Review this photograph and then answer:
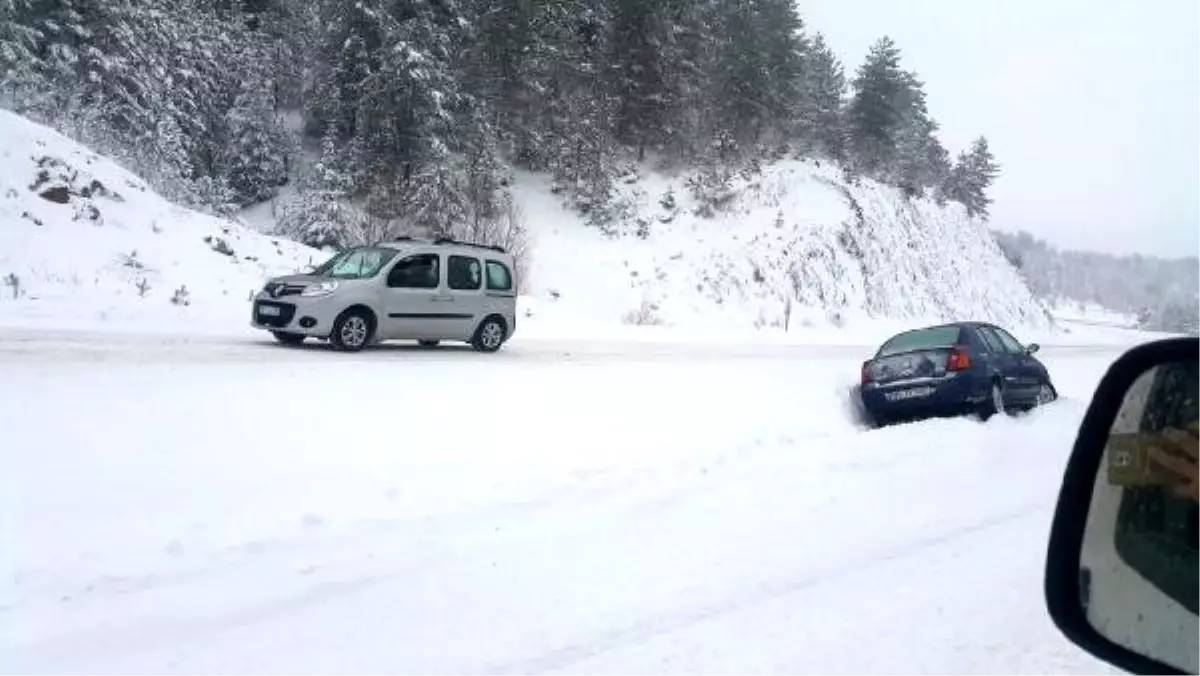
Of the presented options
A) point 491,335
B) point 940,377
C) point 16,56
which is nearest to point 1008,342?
point 940,377

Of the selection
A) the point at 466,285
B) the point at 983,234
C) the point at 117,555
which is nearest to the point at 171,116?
the point at 466,285

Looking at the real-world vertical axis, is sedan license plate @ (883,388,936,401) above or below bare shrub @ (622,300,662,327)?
below

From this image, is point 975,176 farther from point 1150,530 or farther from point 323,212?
point 1150,530

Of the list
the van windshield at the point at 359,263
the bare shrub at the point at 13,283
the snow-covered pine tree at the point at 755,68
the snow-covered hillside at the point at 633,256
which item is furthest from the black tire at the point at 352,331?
the snow-covered pine tree at the point at 755,68

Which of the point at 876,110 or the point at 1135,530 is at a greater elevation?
the point at 876,110

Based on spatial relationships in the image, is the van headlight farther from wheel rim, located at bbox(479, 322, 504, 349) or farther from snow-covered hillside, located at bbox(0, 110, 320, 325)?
snow-covered hillside, located at bbox(0, 110, 320, 325)

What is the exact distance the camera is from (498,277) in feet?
55.1

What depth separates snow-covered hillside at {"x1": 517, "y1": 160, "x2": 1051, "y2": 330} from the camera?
30.2 metres

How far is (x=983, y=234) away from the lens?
49562 millimetres

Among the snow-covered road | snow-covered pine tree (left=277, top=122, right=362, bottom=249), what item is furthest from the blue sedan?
snow-covered pine tree (left=277, top=122, right=362, bottom=249)

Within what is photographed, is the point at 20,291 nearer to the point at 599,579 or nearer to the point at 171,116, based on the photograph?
the point at 599,579

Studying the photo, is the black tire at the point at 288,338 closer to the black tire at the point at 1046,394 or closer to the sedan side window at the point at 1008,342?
the sedan side window at the point at 1008,342

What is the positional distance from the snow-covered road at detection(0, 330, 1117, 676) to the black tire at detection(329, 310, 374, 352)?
2.96 m

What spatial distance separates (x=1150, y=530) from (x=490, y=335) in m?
15.1
